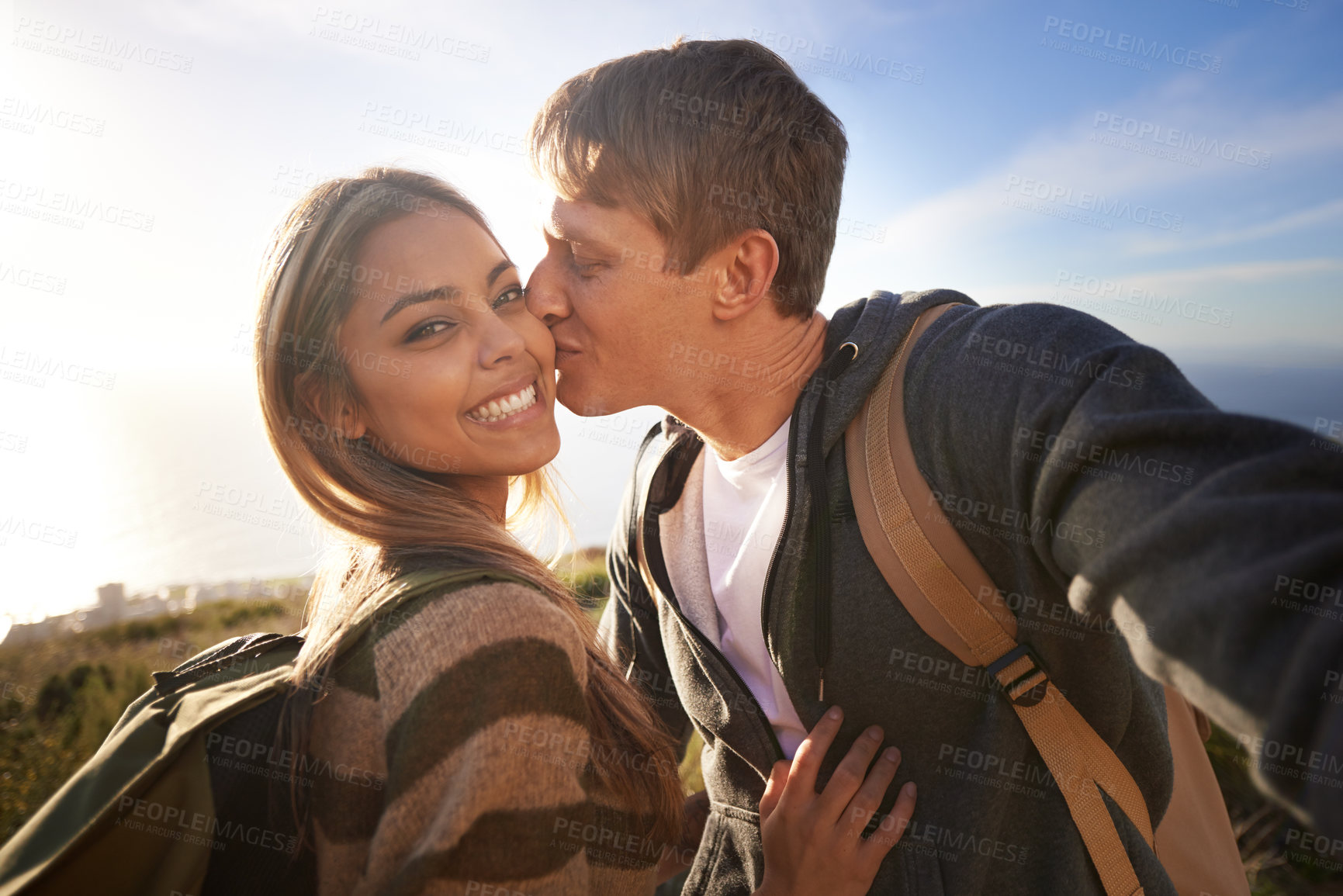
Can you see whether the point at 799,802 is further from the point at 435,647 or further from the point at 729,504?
the point at 435,647

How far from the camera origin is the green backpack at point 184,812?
1371mm

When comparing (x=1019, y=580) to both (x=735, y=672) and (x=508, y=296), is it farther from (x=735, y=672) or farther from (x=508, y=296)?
(x=508, y=296)

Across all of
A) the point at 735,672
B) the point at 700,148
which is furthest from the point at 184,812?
the point at 700,148

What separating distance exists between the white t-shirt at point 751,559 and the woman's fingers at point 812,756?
14 cm

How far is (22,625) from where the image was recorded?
13.9 ft

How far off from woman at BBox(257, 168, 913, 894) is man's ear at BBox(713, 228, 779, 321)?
2.03 feet

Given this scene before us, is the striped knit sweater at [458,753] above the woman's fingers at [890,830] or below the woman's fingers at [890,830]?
above

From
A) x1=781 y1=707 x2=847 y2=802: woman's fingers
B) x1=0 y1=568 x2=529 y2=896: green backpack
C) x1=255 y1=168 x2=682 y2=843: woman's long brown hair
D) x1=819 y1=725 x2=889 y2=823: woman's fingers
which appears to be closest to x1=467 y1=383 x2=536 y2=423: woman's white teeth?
x1=255 y1=168 x2=682 y2=843: woman's long brown hair

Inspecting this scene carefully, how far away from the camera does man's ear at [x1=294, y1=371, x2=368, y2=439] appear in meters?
2.20

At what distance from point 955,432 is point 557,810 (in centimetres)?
122

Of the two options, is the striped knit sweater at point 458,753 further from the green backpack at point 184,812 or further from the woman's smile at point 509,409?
the woman's smile at point 509,409

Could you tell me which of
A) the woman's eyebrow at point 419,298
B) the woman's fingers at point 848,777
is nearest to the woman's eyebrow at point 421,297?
the woman's eyebrow at point 419,298

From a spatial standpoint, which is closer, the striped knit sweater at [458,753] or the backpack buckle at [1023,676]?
the striped knit sweater at [458,753]

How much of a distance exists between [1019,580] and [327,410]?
6.37 ft
